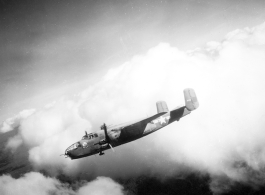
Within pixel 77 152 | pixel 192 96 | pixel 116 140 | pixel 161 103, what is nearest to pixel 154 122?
pixel 161 103

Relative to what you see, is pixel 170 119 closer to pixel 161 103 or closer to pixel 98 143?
pixel 161 103

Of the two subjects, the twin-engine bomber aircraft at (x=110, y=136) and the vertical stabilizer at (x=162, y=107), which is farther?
the vertical stabilizer at (x=162, y=107)

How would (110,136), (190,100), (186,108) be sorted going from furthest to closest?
(190,100)
(186,108)
(110,136)

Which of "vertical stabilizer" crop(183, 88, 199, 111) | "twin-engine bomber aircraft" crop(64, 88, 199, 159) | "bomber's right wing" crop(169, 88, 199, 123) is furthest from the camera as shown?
"vertical stabilizer" crop(183, 88, 199, 111)

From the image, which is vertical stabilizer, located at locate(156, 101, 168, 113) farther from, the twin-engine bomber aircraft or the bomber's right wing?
the twin-engine bomber aircraft

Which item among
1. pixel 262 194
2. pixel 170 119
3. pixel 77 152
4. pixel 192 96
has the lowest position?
pixel 262 194

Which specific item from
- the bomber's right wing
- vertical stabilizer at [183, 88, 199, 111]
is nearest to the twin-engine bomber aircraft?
the bomber's right wing

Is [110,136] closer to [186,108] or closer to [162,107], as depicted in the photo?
[162,107]

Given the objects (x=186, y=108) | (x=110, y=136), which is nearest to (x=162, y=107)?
(x=186, y=108)

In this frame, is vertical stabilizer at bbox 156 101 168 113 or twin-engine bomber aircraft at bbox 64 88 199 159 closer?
twin-engine bomber aircraft at bbox 64 88 199 159

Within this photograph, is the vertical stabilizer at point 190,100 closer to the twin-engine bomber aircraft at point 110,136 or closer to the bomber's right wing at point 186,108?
the bomber's right wing at point 186,108

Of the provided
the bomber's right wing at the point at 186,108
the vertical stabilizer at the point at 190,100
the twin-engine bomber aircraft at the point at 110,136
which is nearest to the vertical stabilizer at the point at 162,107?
the bomber's right wing at the point at 186,108
